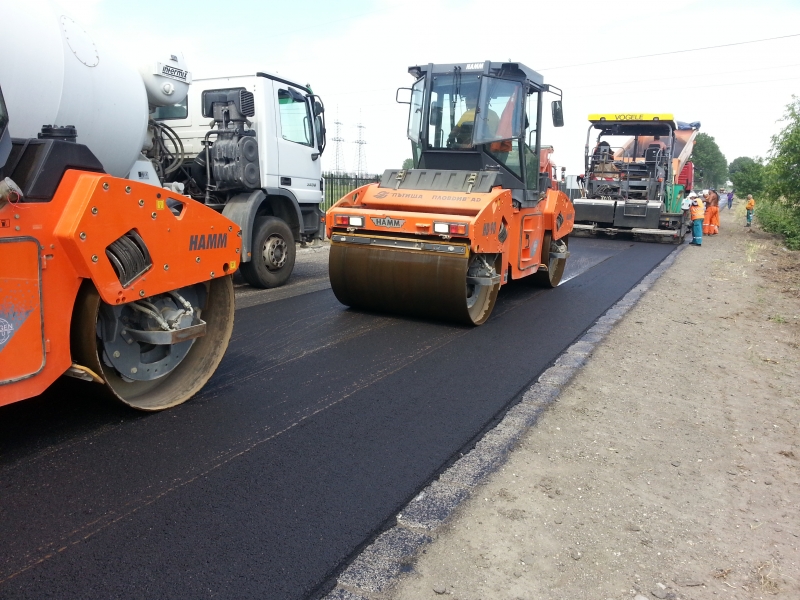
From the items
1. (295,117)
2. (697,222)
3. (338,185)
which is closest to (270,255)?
(295,117)

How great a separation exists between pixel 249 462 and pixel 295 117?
21.0 feet

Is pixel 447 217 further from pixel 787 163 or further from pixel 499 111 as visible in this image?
pixel 787 163

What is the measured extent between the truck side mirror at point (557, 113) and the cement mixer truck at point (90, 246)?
16.3 ft

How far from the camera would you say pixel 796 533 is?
298 cm

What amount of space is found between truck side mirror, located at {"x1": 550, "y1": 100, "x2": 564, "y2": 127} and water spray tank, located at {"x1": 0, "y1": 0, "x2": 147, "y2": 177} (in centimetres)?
486

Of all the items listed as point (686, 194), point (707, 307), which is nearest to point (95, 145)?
point (707, 307)

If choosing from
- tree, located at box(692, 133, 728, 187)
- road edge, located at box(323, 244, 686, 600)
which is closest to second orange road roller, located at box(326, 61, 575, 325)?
road edge, located at box(323, 244, 686, 600)

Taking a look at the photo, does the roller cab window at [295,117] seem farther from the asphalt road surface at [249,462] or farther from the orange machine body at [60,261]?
the orange machine body at [60,261]

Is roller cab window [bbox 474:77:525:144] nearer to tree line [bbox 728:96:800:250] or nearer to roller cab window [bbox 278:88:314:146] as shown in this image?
roller cab window [bbox 278:88:314:146]

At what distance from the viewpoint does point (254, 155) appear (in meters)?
7.97

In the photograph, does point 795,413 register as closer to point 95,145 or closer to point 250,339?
point 250,339

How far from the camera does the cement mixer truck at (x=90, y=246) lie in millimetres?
3045

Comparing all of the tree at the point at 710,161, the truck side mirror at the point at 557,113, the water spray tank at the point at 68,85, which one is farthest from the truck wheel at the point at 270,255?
the tree at the point at 710,161

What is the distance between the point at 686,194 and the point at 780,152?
275 centimetres
